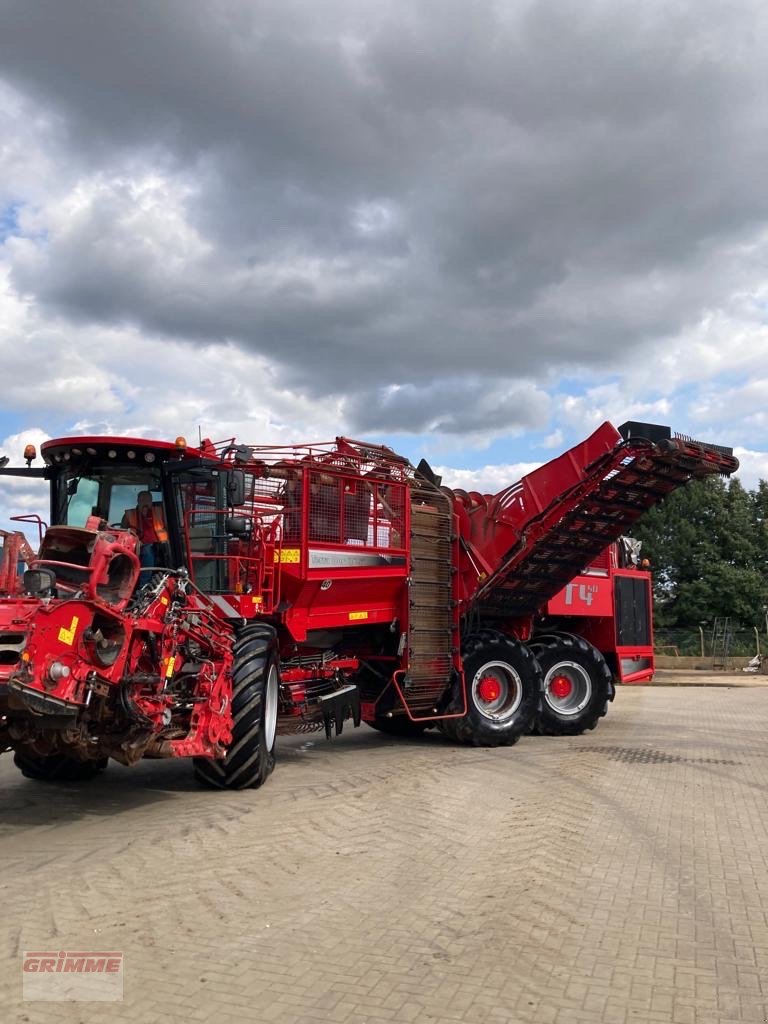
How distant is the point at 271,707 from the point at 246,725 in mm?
920

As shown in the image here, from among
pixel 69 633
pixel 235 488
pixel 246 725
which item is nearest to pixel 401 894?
pixel 69 633

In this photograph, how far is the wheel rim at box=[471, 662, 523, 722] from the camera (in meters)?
10.6

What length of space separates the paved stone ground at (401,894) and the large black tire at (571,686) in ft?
9.52

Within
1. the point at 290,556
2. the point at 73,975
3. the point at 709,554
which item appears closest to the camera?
the point at 73,975

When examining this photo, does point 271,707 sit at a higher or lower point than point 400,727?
higher

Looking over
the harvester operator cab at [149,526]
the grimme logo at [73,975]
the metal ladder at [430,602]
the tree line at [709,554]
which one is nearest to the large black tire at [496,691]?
the metal ladder at [430,602]

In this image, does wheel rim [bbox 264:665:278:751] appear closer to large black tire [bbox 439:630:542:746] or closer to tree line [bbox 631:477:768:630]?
large black tire [bbox 439:630:542:746]

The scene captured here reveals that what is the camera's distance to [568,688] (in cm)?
1180

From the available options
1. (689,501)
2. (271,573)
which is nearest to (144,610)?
(271,573)

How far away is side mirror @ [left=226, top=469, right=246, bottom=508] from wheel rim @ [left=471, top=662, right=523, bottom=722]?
4368 mm

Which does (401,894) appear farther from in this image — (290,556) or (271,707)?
(290,556)

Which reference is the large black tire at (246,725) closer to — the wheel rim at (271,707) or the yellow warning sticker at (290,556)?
the wheel rim at (271,707)

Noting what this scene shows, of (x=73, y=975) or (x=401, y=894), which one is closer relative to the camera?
(x=73, y=975)

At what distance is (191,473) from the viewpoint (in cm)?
762
